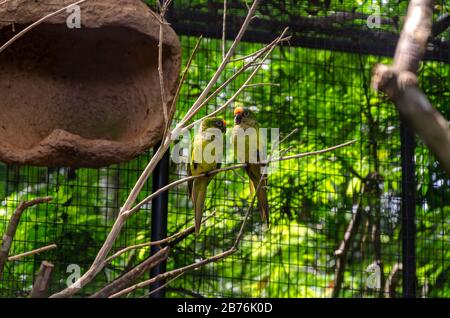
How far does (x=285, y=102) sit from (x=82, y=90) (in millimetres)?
1118

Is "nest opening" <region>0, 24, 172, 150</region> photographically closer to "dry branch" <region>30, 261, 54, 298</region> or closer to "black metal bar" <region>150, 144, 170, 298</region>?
"black metal bar" <region>150, 144, 170, 298</region>

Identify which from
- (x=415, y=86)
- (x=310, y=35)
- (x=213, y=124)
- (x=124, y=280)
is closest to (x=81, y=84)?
(x=213, y=124)

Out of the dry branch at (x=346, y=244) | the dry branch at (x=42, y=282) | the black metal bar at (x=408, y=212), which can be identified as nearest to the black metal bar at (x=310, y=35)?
the black metal bar at (x=408, y=212)

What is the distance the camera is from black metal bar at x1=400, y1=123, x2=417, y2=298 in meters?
3.30

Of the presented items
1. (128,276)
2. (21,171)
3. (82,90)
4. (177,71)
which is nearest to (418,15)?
(128,276)

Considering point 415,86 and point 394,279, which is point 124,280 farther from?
point 394,279

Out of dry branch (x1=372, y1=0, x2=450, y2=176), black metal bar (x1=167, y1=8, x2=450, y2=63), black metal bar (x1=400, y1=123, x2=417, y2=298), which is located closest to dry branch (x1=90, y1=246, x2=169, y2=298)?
dry branch (x1=372, y1=0, x2=450, y2=176)

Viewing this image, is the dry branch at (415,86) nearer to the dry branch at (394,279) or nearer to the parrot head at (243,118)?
the parrot head at (243,118)

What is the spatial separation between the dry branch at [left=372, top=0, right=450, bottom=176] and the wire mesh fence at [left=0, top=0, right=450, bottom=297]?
232 cm

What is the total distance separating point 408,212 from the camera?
3383 mm

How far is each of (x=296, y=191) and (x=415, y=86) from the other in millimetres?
2744

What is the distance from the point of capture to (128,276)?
5.20 ft
